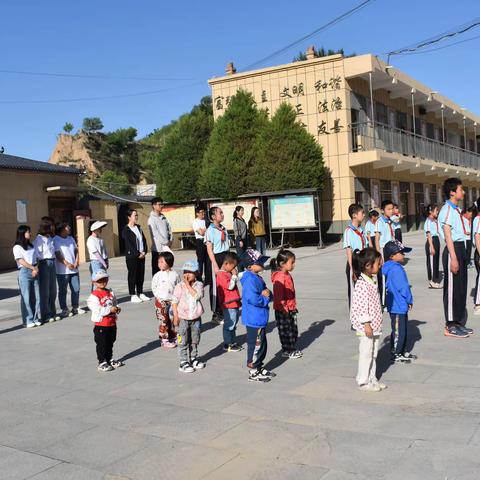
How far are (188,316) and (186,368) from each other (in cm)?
54

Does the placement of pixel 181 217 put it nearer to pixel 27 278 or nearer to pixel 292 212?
pixel 292 212

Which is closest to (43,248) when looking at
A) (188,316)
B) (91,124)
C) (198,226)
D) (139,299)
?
(139,299)

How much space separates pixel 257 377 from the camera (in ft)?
18.2

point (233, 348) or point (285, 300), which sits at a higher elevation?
point (285, 300)

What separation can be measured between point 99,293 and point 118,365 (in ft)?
2.76

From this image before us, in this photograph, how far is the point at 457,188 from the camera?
701cm

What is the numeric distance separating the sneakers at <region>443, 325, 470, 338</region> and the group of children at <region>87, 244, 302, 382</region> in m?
1.91

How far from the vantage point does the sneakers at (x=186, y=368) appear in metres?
6.03

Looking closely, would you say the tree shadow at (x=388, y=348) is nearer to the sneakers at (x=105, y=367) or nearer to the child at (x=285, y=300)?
the child at (x=285, y=300)

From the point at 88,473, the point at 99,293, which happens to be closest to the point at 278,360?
the point at 99,293

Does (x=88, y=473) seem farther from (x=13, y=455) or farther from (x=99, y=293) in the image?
(x=99, y=293)

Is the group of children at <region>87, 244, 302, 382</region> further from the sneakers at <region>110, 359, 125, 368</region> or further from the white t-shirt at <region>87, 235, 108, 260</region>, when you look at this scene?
the white t-shirt at <region>87, 235, 108, 260</region>

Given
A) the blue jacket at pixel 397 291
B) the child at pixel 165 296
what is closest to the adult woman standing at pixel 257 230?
the child at pixel 165 296

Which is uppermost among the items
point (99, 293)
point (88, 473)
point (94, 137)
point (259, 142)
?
point (94, 137)
